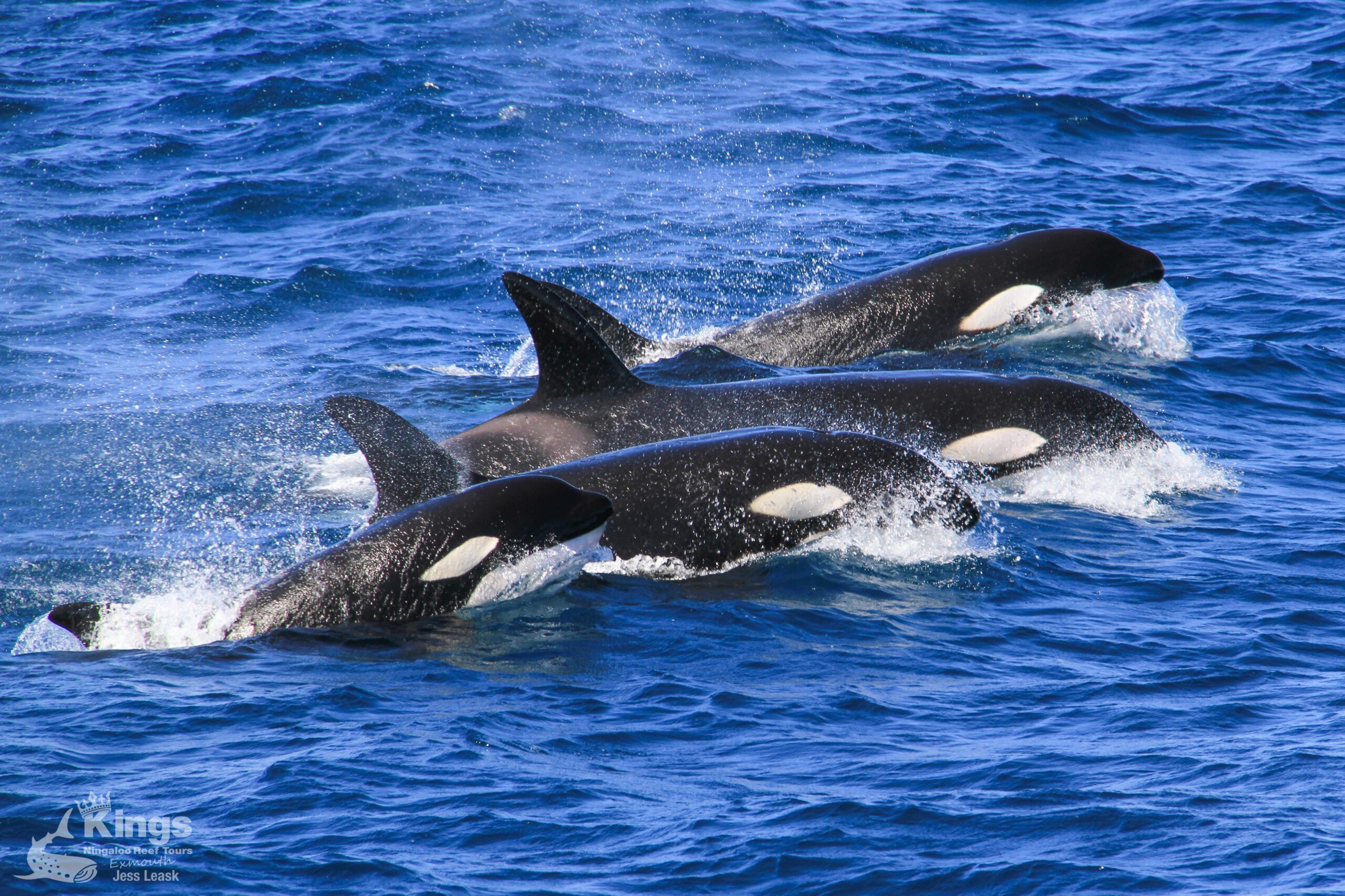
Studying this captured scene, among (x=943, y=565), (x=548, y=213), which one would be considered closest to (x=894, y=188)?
(x=548, y=213)

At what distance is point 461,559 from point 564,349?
2.67 metres

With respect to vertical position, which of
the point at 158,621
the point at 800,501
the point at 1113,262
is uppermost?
the point at 1113,262

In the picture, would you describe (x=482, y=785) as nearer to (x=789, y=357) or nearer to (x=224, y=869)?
(x=224, y=869)

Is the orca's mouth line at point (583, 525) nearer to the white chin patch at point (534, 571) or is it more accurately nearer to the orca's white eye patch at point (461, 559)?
the white chin patch at point (534, 571)

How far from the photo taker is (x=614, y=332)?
45.3 feet

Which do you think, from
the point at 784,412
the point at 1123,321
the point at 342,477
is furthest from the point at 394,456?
the point at 1123,321

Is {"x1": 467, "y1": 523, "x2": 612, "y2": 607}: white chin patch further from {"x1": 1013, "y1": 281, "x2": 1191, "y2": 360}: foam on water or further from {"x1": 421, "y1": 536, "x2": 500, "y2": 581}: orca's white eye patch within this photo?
{"x1": 1013, "y1": 281, "x2": 1191, "y2": 360}: foam on water

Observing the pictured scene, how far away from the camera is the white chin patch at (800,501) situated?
10.2m

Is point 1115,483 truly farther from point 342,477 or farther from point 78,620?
point 78,620

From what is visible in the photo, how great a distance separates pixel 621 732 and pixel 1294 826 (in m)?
3.34

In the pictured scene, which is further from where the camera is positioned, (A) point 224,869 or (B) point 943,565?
(B) point 943,565

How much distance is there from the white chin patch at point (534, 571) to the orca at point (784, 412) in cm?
177

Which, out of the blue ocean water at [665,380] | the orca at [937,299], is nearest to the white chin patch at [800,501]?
the blue ocean water at [665,380]

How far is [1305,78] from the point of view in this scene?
1086 inches
